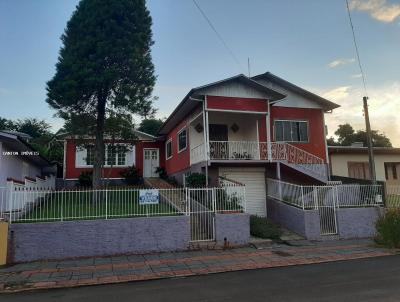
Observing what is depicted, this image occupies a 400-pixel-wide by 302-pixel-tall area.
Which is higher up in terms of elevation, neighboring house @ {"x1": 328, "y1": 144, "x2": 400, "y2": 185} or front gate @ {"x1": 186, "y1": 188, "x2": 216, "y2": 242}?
neighboring house @ {"x1": 328, "y1": 144, "x2": 400, "y2": 185}

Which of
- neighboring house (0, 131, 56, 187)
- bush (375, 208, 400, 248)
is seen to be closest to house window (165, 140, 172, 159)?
neighboring house (0, 131, 56, 187)

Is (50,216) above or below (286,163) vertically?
below

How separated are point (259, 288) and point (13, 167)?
42.3ft

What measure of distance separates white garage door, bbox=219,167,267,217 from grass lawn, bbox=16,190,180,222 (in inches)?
234

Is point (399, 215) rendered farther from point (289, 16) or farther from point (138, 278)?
point (138, 278)

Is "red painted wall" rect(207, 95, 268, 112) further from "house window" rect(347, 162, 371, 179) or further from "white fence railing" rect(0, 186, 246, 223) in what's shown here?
"house window" rect(347, 162, 371, 179)

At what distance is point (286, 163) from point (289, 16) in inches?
286

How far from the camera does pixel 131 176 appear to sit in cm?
2394

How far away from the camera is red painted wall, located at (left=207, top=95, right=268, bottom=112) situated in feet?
54.8

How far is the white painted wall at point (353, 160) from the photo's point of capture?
23.7 metres

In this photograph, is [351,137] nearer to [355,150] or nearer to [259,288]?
[355,150]

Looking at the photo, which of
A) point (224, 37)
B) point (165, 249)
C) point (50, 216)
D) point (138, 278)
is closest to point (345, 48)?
point (224, 37)

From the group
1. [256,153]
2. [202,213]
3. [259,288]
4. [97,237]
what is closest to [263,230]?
[202,213]

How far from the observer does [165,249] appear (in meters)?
12.0
